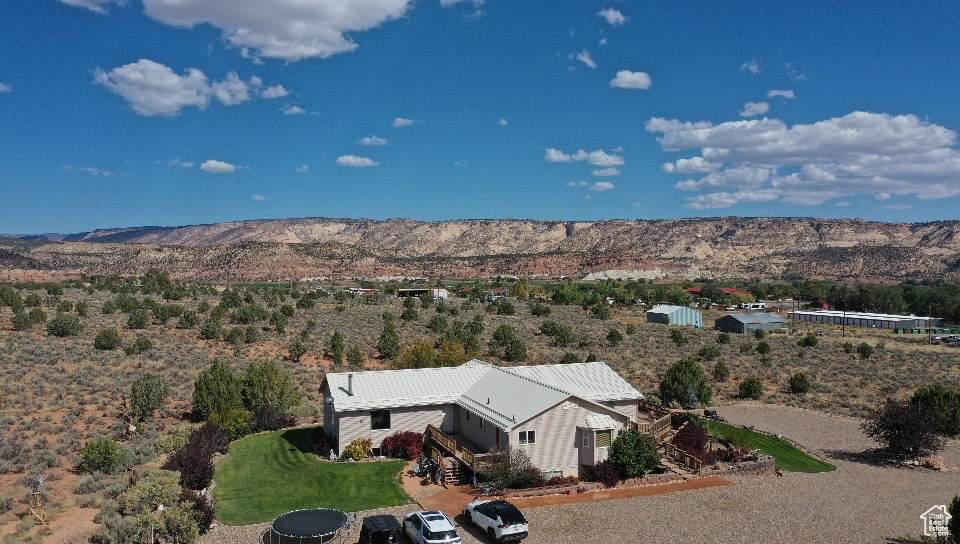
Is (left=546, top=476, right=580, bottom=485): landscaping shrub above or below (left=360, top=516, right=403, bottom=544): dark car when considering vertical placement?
below

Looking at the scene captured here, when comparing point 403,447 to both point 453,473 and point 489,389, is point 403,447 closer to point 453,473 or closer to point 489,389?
point 453,473

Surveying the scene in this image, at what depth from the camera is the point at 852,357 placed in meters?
52.3

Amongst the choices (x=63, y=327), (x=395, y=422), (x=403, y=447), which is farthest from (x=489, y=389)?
(x=63, y=327)

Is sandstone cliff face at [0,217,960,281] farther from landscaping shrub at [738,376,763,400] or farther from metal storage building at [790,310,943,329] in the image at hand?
landscaping shrub at [738,376,763,400]

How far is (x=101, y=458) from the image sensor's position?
71.5 feet

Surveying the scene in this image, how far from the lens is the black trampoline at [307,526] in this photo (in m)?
16.4

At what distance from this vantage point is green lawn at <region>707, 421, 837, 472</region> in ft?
81.4

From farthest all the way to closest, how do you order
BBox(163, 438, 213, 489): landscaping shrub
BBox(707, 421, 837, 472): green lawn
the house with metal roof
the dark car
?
BBox(707, 421, 837, 472): green lawn < the house with metal roof < BBox(163, 438, 213, 489): landscaping shrub < the dark car

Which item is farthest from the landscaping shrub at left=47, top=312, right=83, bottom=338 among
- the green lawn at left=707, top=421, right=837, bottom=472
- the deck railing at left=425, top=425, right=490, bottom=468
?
the green lawn at left=707, top=421, right=837, bottom=472

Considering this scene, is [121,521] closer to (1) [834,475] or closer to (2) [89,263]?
(1) [834,475]

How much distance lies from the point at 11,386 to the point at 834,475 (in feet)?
117

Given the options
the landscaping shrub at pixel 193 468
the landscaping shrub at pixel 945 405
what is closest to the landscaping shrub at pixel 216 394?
the landscaping shrub at pixel 193 468

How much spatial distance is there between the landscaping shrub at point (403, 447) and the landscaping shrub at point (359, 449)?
588mm

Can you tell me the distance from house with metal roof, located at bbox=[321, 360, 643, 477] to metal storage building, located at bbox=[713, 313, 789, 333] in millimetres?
47449
